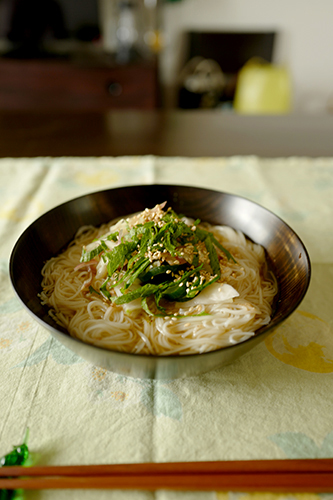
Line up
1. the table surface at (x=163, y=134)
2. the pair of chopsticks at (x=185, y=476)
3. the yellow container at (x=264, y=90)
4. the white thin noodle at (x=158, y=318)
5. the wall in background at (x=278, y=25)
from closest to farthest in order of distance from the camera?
1. the pair of chopsticks at (x=185, y=476)
2. the white thin noodle at (x=158, y=318)
3. the table surface at (x=163, y=134)
4. the yellow container at (x=264, y=90)
5. the wall in background at (x=278, y=25)

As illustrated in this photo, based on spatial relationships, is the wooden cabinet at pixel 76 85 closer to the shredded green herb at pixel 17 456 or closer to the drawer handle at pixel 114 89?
the drawer handle at pixel 114 89

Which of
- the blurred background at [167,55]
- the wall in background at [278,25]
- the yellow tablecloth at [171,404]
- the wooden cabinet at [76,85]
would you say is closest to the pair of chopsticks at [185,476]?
the yellow tablecloth at [171,404]

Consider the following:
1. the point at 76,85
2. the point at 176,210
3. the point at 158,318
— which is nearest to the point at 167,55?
the point at 76,85

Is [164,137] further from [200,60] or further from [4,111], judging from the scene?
[200,60]

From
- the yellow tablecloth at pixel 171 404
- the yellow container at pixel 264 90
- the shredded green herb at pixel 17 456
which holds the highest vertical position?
the shredded green herb at pixel 17 456

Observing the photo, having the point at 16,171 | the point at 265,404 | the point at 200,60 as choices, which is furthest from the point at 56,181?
the point at 200,60

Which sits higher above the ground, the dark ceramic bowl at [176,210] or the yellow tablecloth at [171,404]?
the dark ceramic bowl at [176,210]
